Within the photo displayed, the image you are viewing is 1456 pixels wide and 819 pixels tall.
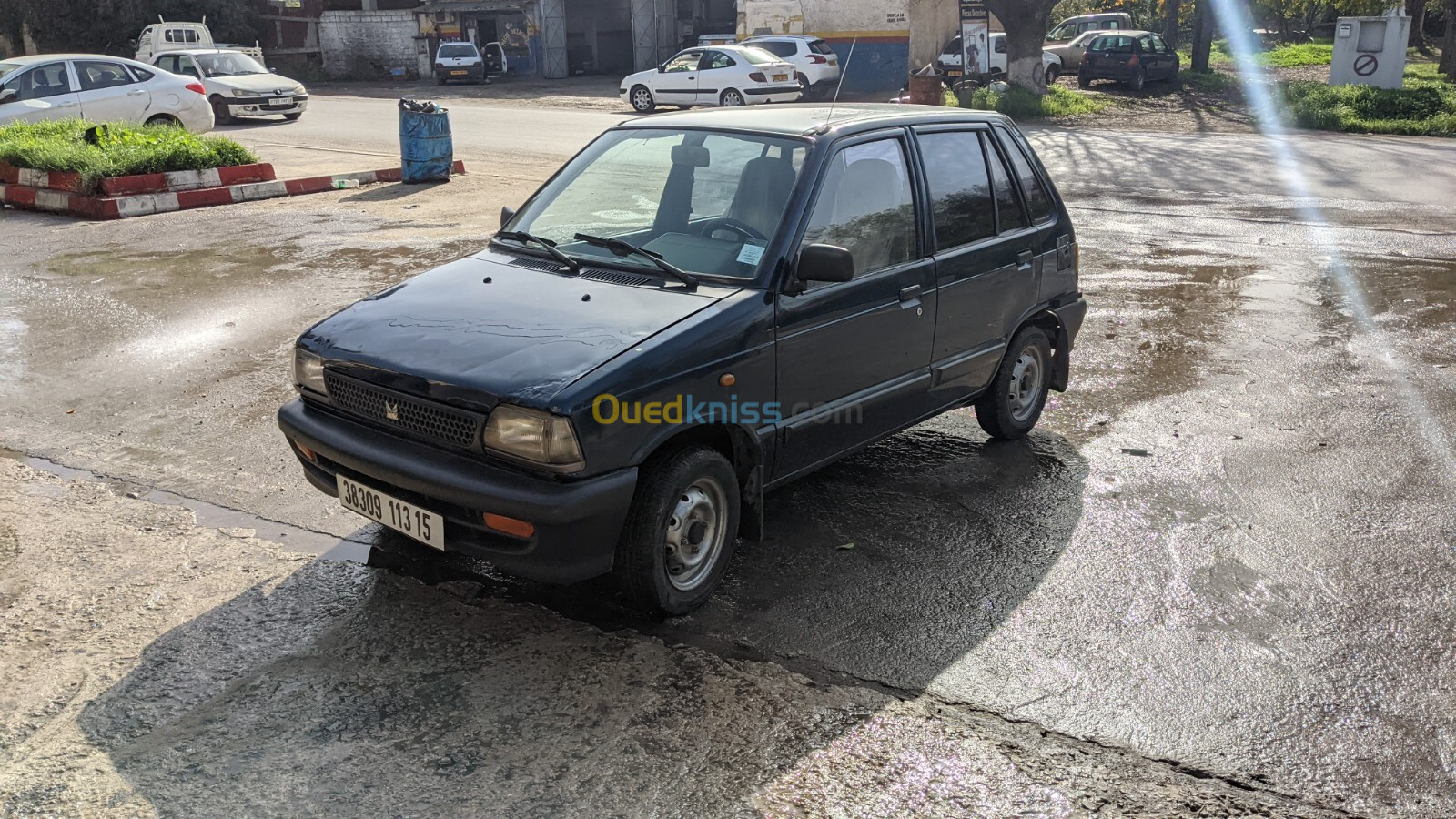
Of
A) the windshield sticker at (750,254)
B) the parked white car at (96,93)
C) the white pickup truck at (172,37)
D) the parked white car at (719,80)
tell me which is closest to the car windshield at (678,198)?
the windshield sticker at (750,254)

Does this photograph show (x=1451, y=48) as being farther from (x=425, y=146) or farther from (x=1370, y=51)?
(x=425, y=146)

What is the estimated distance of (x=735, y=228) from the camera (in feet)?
14.7

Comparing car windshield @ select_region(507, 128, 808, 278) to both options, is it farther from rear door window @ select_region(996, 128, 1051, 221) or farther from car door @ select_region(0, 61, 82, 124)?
car door @ select_region(0, 61, 82, 124)

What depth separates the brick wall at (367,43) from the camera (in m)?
41.9

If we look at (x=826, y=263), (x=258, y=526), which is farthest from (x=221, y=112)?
(x=826, y=263)

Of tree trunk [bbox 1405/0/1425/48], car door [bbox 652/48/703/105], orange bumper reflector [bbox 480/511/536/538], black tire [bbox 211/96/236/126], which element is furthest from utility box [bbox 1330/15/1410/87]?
orange bumper reflector [bbox 480/511/536/538]

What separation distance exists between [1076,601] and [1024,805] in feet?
4.40

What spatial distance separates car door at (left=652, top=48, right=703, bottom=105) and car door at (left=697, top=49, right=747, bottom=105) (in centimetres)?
13

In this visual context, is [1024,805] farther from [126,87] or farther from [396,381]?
[126,87]

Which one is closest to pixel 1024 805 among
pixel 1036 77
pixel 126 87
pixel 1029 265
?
pixel 1029 265

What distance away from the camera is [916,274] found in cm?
490

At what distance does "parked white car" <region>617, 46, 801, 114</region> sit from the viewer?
24562mm

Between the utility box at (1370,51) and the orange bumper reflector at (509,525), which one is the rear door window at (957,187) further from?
the utility box at (1370,51)

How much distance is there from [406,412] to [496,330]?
0.42m
